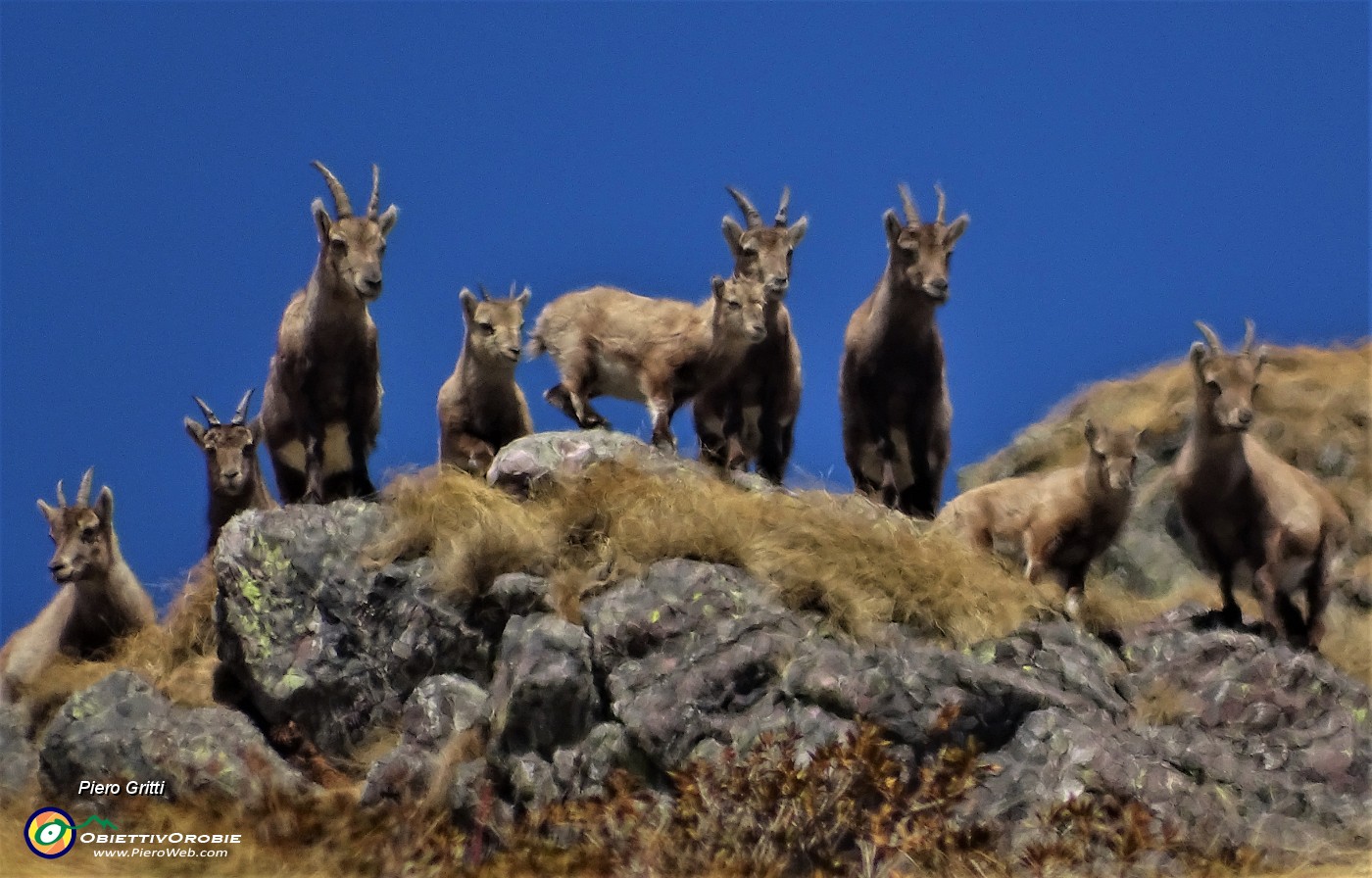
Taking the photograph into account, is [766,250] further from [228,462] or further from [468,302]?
[228,462]

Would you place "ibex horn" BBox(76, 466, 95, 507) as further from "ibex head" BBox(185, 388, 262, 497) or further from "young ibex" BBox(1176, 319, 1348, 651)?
"young ibex" BBox(1176, 319, 1348, 651)

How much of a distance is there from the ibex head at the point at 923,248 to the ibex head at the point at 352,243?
443cm

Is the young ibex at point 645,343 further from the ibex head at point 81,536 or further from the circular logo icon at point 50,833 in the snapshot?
the circular logo icon at point 50,833

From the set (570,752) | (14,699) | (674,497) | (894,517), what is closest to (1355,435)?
(894,517)

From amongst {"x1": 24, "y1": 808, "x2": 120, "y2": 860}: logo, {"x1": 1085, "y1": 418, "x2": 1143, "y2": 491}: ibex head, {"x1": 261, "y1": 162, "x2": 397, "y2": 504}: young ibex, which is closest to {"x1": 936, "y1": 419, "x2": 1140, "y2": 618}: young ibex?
{"x1": 1085, "y1": 418, "x2": 1143, "y2": 491}: ibex head

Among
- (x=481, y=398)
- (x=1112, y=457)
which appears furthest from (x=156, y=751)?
(x=1112, y=457)

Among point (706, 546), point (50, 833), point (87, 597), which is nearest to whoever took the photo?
point (50, 833)

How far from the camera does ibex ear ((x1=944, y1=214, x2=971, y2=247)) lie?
47.5 ft

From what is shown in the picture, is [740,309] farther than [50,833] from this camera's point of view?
Yes

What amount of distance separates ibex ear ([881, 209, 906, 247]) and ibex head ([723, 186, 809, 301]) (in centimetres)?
72

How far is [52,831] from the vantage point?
38.5 feet

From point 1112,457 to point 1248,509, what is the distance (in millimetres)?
A: 1070

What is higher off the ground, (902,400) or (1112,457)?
(902,400)

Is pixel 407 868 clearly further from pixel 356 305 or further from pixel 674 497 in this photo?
pixel 356 305
